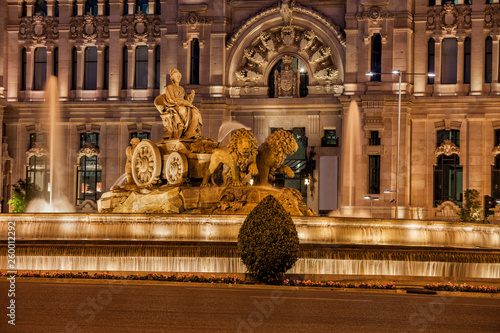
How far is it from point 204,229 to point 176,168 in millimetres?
5217

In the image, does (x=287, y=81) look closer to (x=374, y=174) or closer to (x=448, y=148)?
(x=374, y=174)

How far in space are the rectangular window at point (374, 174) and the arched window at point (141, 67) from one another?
1802cm

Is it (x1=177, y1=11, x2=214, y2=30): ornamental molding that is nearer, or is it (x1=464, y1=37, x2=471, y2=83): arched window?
(x1=464, y1=37, x2=471, y2=83): arched window

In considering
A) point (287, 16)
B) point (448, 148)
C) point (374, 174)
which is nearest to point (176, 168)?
point (374, 174)

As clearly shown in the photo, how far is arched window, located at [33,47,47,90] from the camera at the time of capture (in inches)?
2657

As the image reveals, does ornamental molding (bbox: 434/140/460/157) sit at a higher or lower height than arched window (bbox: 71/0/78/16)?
lower

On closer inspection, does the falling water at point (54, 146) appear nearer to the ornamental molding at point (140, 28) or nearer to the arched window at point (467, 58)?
the ornamental molding at point (140, 28)

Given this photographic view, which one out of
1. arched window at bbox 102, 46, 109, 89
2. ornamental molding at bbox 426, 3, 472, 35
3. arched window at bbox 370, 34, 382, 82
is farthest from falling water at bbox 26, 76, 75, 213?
ornamental molding at bbox 426, 3, 472, 35

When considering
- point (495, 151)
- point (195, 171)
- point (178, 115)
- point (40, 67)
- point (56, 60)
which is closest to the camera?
point (195, 171)

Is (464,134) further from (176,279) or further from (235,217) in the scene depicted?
(176,279)

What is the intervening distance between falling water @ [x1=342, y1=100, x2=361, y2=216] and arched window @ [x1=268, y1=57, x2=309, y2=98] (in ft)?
16.5

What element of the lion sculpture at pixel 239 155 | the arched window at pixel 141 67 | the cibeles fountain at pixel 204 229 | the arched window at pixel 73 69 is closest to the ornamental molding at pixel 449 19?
the arched window at pixel 141 67

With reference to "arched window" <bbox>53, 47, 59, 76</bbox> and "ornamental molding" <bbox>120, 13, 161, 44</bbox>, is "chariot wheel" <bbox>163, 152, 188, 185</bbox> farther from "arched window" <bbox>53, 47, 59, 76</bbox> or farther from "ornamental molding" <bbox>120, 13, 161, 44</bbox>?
"arched window" <bbox>53, 47, 59, 76</bbox>

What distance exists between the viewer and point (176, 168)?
2986 cm
